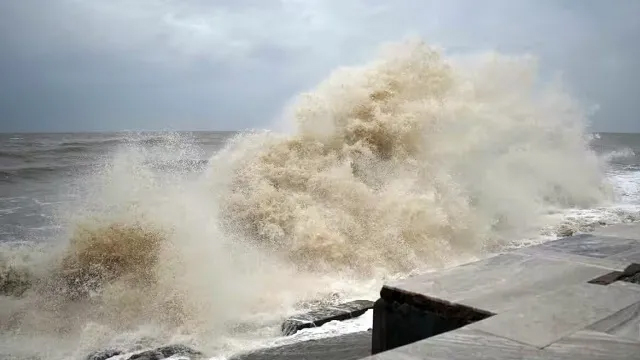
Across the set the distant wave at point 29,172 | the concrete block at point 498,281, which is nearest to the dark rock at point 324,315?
the concrete block at point 498,281

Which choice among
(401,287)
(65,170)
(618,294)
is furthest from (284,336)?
(65,170)

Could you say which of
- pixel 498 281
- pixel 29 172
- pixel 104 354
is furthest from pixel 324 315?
pixel 29 172

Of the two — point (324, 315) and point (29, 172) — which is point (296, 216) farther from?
point (29, 172)

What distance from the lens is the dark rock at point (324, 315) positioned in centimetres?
472

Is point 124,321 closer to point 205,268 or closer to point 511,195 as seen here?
point 205,268

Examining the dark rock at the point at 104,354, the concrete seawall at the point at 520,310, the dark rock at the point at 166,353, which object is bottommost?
the dark rock at the point at 104,354

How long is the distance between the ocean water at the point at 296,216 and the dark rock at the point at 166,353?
13cm

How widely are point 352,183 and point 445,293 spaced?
5676mm

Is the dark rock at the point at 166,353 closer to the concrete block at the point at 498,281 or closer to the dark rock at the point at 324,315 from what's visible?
the dark rock at the point at 324,315

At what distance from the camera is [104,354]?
13.8ft

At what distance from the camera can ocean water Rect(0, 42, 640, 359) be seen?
16.7 ft

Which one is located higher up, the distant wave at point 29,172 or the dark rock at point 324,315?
the distant wave at point 29,172

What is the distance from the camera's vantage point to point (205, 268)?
19.2 ft

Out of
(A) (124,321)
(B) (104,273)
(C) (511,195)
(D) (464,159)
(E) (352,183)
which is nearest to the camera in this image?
(A) (124,321)
